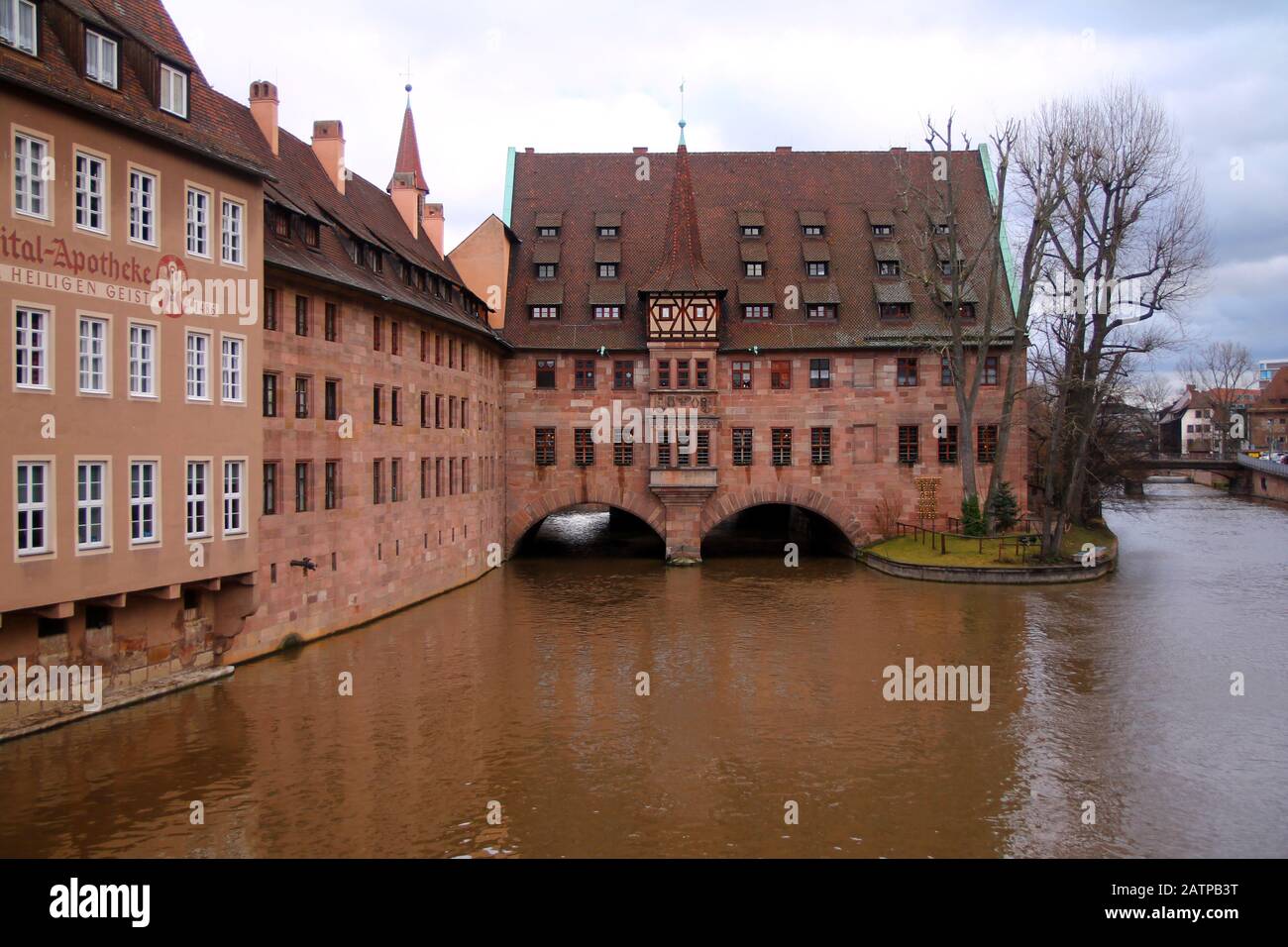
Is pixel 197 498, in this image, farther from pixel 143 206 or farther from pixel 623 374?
pixel 623 374

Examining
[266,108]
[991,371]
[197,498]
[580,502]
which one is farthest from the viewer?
[991,371]

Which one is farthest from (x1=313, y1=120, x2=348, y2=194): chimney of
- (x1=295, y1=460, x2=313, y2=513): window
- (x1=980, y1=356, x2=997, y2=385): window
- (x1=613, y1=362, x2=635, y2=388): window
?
(x1=980, y1=356, x2=997, y2=385): window

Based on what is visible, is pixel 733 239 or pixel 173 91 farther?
pixel 733 239

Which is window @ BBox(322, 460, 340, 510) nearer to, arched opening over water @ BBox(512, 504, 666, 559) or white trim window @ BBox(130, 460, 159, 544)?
white trim window @ BBox(130, 460, 159, 544)

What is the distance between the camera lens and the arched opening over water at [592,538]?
4566cm

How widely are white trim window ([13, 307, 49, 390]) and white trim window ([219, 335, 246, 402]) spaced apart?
416 centimetres

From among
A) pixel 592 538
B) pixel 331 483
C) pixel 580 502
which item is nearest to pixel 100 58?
pixel 331 483

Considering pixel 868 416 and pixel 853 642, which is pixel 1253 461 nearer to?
pixel 868 416

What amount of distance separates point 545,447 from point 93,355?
24.9 m

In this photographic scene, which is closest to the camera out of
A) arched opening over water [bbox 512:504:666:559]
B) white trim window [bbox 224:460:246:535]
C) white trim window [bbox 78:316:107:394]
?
white trim window [bbox 78:316:107:394]

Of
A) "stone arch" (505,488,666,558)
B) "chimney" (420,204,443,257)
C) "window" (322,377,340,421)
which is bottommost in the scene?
"stone arch" (505,488,666,558)

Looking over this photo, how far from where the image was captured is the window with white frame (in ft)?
65.1

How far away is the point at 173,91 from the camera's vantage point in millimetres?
19703

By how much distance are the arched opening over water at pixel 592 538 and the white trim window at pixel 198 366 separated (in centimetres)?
2293
